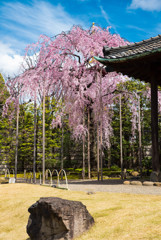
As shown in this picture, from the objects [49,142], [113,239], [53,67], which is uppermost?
[53,67]

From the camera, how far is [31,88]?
17812mm

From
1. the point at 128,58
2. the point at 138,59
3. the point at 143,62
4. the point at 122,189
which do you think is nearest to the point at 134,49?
the point at 143,62

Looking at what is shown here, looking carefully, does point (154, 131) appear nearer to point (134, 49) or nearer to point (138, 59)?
point (138, 59)

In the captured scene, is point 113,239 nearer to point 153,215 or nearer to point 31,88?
point 153,215

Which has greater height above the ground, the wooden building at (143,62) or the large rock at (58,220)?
the wooden building at (143,62)

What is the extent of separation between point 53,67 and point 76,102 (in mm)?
3153

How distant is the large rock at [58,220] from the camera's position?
195 inches

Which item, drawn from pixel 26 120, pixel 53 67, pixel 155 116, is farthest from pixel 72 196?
pixel 26 120

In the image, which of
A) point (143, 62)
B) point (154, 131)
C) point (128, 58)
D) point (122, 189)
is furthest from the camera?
point (154, 131)

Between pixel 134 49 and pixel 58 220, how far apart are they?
849cm

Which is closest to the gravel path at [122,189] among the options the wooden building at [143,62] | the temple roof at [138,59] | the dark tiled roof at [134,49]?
the wooden building at [143,62]

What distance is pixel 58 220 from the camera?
4.97 m

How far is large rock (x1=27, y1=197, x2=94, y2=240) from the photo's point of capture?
4957 mm

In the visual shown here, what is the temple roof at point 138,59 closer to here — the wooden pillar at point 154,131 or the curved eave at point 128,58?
the curved eave at point 128,58
